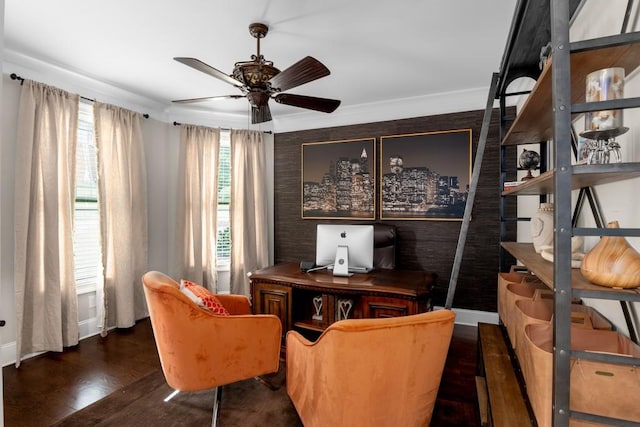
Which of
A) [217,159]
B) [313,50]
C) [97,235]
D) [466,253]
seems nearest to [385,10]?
[313,50]

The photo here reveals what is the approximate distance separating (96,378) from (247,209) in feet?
7.91

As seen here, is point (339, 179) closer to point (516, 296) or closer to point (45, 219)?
point (516, 296)

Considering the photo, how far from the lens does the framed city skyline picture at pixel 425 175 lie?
3572mm

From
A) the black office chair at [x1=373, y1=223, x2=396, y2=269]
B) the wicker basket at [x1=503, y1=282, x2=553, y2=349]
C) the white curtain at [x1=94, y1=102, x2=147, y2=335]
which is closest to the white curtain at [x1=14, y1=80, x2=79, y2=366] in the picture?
the white curtain at [x1=94, y1=102, x2=147, y2=335]

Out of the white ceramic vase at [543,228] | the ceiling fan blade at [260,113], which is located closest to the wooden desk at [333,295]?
the white ceramic vase at [543,228]

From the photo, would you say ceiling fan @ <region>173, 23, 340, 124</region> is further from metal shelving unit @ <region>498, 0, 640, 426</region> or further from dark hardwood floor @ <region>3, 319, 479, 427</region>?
dark hardwood floor @ <region>3, 319, 479, 427</region>

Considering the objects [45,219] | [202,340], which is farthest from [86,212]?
[202,340]

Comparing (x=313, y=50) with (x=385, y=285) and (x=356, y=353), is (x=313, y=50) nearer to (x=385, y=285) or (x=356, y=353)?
(x=385, y=285)

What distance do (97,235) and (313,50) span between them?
2.82 m

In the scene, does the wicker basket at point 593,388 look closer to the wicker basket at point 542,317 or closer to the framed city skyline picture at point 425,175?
the wicker basket at point 542,317

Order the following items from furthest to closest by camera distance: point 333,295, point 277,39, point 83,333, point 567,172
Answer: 1. point 83,333
2. point 333,295
3. point 277,39
4. point 567,172

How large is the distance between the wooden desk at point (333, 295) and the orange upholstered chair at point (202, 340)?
71 cm

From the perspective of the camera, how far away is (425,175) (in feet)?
12.2

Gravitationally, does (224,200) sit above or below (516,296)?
above
